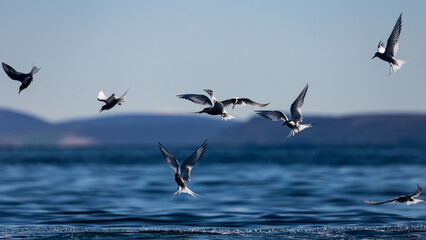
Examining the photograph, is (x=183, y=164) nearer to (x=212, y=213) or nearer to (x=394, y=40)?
(x=394, y=40)

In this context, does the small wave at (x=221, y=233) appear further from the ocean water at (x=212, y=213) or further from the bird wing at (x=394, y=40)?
the bird wing at (x=394, y=40)

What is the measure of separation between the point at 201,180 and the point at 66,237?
39001mm

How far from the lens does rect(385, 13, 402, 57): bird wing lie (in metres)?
20.9

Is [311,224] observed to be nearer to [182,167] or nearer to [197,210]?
[197,210]

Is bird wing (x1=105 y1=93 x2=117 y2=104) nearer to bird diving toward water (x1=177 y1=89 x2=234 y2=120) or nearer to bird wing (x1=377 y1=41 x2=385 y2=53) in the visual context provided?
bird diving toward water (x1=177 y1=89 x2=234 y2=120)

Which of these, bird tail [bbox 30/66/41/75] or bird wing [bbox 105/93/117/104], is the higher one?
bird tail [bbox 30/66/41/75]

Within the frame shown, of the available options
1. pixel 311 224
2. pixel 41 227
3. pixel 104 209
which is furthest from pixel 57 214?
pixel 311 224

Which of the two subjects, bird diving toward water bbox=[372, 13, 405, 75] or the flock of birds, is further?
bird diving toward water bbox=[372, 13, 405, 75]

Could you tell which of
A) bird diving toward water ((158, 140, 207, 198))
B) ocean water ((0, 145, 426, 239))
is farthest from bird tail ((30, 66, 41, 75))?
ocean water ((0, 145, 426, 239))

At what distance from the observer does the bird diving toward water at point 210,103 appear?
59.7 feet

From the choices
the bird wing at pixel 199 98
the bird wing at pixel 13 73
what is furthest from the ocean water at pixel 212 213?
the bird wing at pixel 199 98

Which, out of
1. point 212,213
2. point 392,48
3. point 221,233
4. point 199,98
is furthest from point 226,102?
point 212,213

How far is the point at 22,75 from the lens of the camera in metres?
20.1

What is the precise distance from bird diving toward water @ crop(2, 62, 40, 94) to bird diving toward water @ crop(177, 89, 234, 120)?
460cm
